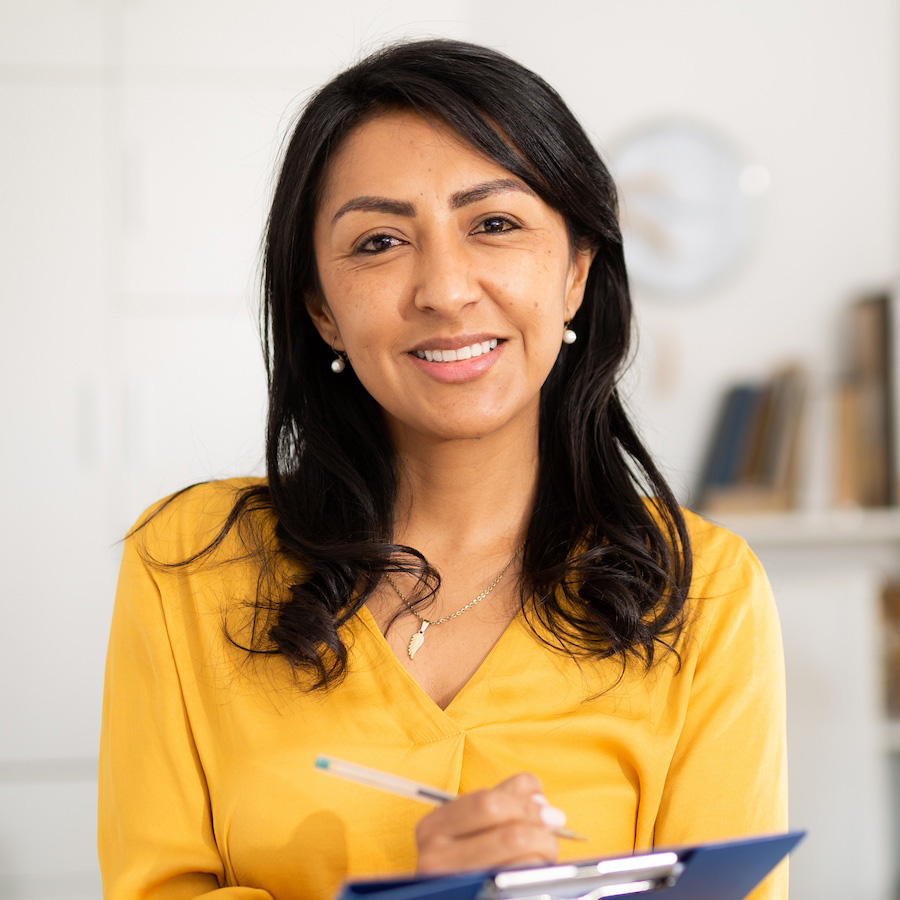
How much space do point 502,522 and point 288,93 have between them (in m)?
1.51

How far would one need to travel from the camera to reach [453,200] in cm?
127

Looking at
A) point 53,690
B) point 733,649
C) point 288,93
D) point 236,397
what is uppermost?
point 288,93

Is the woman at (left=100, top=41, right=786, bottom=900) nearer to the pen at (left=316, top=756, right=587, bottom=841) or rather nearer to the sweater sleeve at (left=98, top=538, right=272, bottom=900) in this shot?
the sweater sleeve at (left=98, top=538, right=272, bottom=900)

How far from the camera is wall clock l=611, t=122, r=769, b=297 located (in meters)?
3.08

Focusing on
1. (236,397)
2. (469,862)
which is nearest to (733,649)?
(469,862)

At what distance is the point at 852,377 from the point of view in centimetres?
303

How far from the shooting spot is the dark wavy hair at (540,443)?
132 cm

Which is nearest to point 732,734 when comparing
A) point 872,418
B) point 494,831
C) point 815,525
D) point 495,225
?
point 494,831

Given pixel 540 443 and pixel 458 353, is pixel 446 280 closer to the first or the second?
pixel 458 353

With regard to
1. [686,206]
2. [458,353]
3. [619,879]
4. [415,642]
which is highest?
[686,206]

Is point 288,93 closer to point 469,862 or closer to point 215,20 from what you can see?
point 215,20

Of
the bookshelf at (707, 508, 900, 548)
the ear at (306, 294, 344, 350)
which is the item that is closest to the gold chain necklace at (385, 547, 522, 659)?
the ear at (306, 294, 344, 350)

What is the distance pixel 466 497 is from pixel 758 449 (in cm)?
169

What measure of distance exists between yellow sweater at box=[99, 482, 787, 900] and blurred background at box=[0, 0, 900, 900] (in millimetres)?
1303
